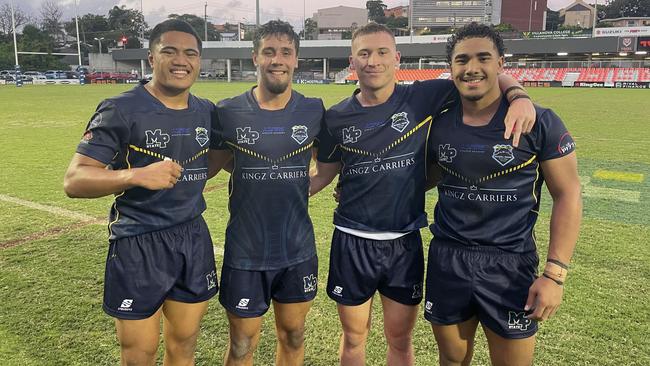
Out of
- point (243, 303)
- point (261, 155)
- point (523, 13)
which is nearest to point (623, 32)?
point (523, 13)

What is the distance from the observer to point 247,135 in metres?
2.98

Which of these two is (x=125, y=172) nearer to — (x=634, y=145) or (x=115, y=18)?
(x=634, y=145)

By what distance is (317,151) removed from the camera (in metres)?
3.35

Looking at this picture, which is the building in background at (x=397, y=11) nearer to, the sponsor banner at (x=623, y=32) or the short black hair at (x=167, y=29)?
the sponsor banner at (x=623, y=32)

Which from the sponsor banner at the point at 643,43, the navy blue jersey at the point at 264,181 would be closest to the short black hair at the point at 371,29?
the navy blue jersey at the point at 264,181

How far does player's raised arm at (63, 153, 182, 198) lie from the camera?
7.92 ft

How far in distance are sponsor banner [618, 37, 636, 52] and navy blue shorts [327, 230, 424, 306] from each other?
2285 inches

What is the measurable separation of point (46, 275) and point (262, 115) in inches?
122

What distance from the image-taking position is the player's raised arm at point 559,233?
8.29 ft

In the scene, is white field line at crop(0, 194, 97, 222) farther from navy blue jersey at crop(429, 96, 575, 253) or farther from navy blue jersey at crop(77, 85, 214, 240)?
navy blue jersey at crop(429, 96, 575, 253)

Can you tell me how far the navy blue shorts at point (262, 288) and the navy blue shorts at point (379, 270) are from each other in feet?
0.65

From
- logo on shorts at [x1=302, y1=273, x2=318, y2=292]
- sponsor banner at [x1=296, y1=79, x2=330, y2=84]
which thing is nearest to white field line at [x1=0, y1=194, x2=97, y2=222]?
logo on shorts at [x1=302, y1=273, x2=318, y2=292]

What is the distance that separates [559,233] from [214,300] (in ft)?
9.52

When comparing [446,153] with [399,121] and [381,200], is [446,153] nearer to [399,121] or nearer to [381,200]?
[399,121]
